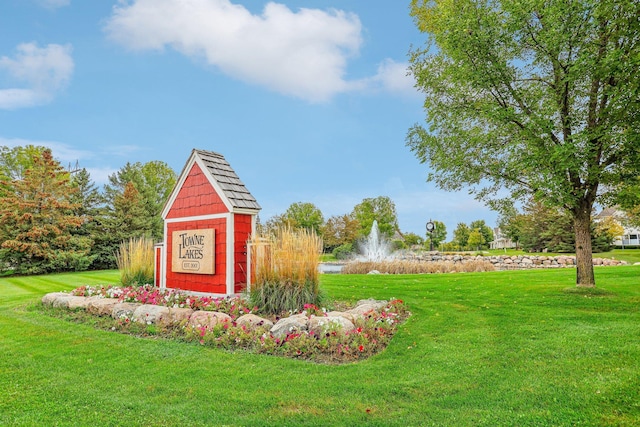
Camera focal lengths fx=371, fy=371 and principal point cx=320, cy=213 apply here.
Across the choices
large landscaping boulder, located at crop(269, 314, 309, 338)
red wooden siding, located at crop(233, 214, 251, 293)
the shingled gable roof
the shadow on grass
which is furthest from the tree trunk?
red wooden siding, located at crop(233, 214, 251, 293)

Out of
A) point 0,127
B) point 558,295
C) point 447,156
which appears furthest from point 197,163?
point 0,127

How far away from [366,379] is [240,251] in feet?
13.0

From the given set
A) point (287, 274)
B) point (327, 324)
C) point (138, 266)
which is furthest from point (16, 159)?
point (327, 324)

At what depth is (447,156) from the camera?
7914 millimetres

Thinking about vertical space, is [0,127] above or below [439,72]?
above

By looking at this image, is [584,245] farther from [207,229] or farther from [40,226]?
[40,226]

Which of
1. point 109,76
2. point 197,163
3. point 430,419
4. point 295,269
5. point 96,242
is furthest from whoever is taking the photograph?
point 96,242

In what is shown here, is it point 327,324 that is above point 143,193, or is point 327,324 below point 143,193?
below

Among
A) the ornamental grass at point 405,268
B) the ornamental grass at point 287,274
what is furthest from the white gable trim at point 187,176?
the ornamental grass at point 405,268

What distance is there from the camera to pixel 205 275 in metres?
7.02

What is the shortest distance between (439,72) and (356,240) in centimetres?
2291

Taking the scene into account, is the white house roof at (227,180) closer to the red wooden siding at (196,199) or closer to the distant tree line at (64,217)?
the red wooden siding at (196,199)

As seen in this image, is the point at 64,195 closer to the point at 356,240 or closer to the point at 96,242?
the point at 96,242

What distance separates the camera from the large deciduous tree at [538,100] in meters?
6.27
